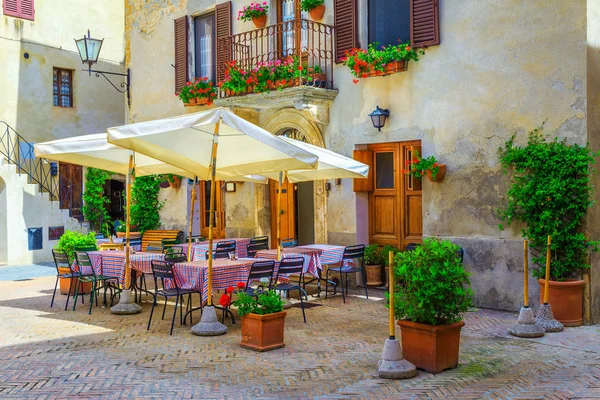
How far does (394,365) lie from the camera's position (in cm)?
649

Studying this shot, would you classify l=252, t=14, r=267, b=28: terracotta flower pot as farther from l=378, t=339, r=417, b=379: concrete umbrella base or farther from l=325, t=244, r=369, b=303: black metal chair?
l=378, t=339, r=417, b=379: concrete umbrella base

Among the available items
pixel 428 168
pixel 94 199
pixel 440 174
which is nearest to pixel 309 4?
pixel 428 168

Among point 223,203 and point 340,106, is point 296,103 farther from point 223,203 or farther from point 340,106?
point 223,203

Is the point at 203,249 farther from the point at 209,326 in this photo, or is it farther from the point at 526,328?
the point at 526,328

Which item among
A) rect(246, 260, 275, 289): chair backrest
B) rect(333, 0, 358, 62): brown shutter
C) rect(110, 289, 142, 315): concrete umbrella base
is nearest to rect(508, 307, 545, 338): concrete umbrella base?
rect(246, 260, 275, 289): chair backrest

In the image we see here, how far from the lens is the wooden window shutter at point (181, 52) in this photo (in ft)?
50.9

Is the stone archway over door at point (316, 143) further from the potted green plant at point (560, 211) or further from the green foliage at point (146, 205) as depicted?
the green foliage at point (146, 205)

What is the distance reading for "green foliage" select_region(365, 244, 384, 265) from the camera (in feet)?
38.2

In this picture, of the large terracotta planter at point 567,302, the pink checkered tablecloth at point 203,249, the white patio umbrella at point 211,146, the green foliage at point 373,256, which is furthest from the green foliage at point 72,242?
the large terracotta planter at point 567,302

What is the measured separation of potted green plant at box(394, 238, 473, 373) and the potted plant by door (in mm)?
1482

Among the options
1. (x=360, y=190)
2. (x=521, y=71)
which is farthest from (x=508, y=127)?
(x=360, y=190)

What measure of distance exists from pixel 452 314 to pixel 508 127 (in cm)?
409

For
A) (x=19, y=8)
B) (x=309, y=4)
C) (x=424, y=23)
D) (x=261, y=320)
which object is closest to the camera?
(x=261, y=320)

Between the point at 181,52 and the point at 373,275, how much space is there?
722 centimetres
